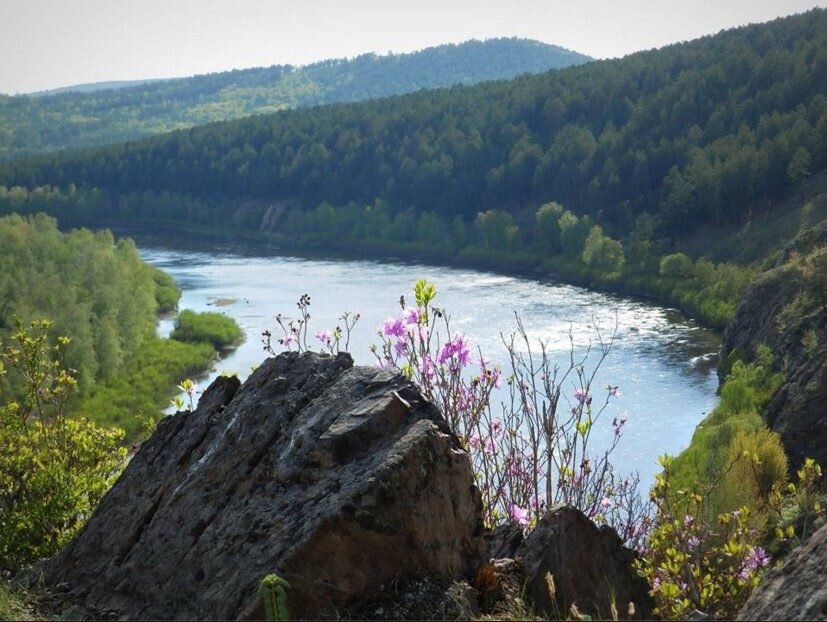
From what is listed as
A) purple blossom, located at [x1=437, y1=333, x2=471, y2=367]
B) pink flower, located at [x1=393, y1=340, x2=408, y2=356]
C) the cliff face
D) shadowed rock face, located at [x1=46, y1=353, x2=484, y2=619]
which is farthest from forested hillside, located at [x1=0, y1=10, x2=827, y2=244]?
shadowed rock face, located at [x1=46, y1=353, x2=484, y2=619]

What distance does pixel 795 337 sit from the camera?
148ft

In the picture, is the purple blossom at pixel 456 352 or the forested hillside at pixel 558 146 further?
the forested hillside at pixel 558 146

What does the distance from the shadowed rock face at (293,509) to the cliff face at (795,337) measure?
25803 mm

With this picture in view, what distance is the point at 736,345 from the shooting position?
1993 inches

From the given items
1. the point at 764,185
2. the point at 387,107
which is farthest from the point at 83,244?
the point at 387,107

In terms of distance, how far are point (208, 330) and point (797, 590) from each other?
183ft

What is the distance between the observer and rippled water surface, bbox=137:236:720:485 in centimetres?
4238

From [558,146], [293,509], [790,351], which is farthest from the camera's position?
[558,146]

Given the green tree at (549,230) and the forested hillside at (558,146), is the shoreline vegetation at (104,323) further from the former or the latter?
the forested hillside at (558,146)

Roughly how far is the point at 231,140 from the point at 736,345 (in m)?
102

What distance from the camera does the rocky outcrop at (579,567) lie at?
7277 millimetres

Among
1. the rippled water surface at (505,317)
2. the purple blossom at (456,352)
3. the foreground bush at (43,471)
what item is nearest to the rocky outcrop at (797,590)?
the purple blossom at (456,352)

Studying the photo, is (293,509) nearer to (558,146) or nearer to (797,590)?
(797,590)

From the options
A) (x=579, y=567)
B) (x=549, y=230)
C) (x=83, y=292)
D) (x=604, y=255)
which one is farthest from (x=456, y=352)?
(x=549, y=230)
